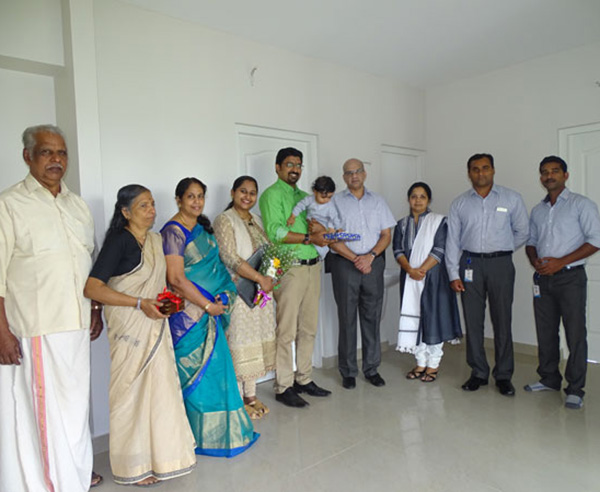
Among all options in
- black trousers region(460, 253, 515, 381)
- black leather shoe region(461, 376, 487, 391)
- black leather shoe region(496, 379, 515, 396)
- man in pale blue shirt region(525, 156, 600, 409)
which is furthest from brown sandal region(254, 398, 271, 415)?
man in pale blue shirt region(525, 156, 600, 409)

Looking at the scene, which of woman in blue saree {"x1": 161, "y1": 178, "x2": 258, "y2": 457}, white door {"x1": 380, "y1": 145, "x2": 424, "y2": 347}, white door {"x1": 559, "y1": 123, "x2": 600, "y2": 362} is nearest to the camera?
woman in blue saree {"x1": 161, "y1": 178, "x2": 258, "y2": 457}

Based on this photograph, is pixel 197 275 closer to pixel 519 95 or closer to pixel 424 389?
pixel 424 389

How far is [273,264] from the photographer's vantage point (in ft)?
9.34

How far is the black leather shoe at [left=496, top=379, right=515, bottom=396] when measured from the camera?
3.22 m

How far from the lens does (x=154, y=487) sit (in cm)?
223

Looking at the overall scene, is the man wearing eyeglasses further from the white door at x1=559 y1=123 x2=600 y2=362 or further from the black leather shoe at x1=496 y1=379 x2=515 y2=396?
the white door at x1=559 y1=123 x2=600 y2=362

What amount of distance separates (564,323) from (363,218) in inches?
62.5

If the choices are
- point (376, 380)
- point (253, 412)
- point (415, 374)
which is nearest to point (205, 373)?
point (253, 412)

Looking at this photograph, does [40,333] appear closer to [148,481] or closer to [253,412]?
[148,481]

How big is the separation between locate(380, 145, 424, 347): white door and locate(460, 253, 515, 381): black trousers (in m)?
1.17

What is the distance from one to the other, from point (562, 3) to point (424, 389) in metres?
2.97

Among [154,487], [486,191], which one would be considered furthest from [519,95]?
[154,487]

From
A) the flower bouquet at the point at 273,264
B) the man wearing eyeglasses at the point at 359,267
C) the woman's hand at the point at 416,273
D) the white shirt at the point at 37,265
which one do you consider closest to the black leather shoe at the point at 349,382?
the man wearing eyeglasses at the point at 359,267

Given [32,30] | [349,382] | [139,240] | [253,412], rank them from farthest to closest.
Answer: [349,382]
[253,412]
[32,30]
[139,240]
